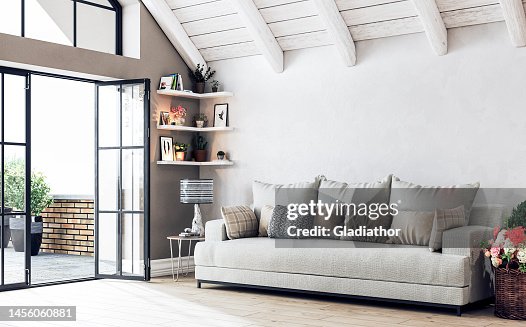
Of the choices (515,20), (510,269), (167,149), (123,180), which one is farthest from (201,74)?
(510,269)

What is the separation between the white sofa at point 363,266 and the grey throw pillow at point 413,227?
0.09m

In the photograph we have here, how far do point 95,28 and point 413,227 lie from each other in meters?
3.75

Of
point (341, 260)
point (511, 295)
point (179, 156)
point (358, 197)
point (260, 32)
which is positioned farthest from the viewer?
point (179, 156)

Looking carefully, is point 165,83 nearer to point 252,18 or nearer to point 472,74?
point 252,18

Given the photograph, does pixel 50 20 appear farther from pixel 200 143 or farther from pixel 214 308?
pixel 214 308

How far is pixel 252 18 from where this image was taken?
657 centimetres

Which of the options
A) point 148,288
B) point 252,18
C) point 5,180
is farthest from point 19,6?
point 148,288

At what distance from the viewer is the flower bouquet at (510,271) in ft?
16.0

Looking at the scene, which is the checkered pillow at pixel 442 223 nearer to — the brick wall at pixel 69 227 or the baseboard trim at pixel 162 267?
the baseboard trim at pixel 162 267

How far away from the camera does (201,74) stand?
7.54 meters

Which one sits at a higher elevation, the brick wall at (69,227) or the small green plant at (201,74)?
the small green plant at (201,74)

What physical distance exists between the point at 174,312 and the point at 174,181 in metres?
2.43

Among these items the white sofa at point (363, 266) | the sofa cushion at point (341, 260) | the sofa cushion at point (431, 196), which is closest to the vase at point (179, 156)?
the white sofa at point (363, 266)

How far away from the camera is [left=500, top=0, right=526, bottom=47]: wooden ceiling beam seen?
17.3ft
